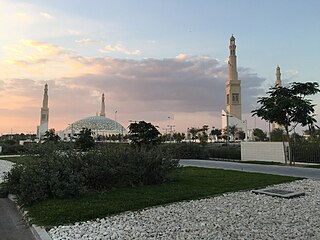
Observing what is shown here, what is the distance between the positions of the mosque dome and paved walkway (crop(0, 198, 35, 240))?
112 metres

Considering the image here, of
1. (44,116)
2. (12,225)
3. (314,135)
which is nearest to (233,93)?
(44,116)

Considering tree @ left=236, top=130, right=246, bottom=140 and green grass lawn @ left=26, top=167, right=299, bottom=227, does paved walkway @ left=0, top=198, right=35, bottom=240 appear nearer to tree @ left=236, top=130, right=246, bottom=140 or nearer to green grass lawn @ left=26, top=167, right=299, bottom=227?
green grass lawn @ left=26, top=167, right=299, bottom=227

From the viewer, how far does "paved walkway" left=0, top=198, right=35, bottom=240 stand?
19.0 ft

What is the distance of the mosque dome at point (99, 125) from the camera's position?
12130cm

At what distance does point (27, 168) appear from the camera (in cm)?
903

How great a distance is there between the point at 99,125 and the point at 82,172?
118 meters


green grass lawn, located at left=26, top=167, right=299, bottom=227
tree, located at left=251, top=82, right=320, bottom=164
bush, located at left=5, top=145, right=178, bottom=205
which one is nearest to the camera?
green grass lawn, located at left=26, top=167, right=299, bottom=227

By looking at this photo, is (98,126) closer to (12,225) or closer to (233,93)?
(233,93)

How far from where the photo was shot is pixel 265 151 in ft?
77.5

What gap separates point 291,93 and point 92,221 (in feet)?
56.3

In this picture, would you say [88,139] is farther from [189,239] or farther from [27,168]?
[189,239]

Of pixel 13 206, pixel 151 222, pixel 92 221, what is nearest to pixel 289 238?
pixel 151 222

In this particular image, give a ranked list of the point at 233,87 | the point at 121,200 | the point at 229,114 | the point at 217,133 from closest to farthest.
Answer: the point at 121,200 < the point at 217,133 < the point at 229,114 < the point at 233,87

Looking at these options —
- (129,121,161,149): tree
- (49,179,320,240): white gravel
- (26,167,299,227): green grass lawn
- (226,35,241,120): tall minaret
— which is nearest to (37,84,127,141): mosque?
(226,35,241,120): tall minaret
